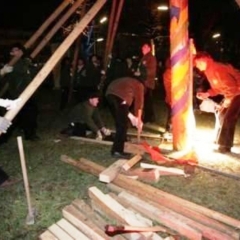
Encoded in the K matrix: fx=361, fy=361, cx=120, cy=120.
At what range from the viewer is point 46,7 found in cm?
2308

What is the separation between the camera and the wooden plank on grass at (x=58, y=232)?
3929 millimetres

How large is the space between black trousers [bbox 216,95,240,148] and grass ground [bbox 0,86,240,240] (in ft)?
1.03

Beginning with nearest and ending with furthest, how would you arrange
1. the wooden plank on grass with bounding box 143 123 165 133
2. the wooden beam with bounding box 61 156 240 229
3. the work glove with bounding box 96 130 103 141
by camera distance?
1. the wooden beam with bounding box 61 156 240 229
2. the work glove with bounding box 96 130 103 141
3. the wooden plank on grass with bounding box 143 123 165 133

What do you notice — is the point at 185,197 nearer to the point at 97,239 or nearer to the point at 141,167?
the point at 141,167

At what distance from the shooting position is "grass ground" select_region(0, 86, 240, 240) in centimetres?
458

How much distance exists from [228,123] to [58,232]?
4227 mm

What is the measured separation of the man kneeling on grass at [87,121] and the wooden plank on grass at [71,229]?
3.69 metres

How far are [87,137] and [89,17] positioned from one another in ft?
11.3

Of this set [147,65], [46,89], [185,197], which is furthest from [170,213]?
[46,89]

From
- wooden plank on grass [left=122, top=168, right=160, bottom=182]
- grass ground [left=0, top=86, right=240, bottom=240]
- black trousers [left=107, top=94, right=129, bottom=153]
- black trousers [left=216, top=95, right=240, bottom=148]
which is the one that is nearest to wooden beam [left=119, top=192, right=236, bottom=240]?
grass ground [left=0, top=86, right=240, bottom=240]

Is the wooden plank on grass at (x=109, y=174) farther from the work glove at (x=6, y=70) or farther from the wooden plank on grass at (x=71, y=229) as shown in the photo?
the work glove at (x=6, y=70)

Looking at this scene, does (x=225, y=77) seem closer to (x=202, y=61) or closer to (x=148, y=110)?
(x=202, y=61)

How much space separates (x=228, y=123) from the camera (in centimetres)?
698

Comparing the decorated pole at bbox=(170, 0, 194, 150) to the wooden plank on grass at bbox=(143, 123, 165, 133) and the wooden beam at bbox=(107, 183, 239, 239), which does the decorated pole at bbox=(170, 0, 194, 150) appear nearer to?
the wooden plank on grass at bbox=(143, 123, 165, 133)
